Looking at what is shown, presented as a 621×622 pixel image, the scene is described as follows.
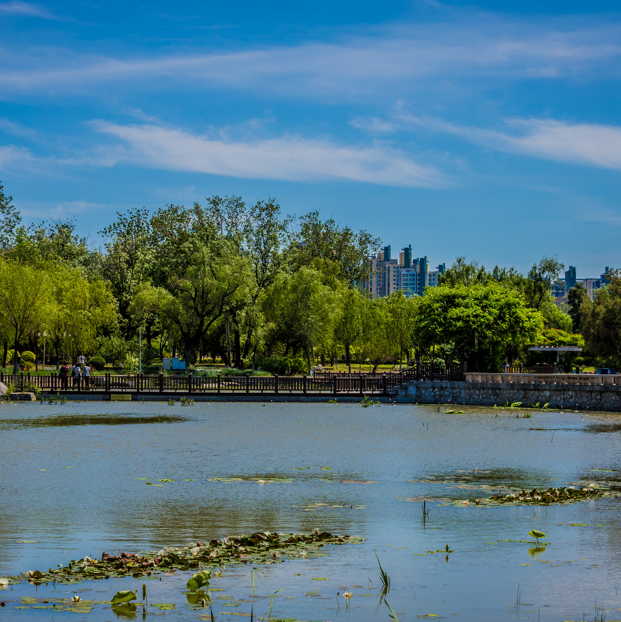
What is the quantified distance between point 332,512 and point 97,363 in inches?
2059

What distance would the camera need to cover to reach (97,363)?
61906 mm

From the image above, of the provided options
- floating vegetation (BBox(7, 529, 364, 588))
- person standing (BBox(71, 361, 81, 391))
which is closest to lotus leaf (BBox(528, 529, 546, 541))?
floating vegetation (BBox(7, 529, 364, 588))

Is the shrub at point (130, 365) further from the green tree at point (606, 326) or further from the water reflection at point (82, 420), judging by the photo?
the green tree at point (606, 326)

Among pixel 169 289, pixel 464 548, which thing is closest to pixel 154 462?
pixel 464 548

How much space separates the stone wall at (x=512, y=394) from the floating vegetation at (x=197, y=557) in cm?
3096

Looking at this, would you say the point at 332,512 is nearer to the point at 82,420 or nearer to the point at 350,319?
the point at 82,420

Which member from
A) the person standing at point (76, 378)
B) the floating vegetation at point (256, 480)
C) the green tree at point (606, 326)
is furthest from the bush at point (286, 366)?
the floating vegetation at point (256, 480)

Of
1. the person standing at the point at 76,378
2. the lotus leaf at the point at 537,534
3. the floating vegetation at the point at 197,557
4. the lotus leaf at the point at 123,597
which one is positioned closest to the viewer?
the lotus leaf at the point at 123,597

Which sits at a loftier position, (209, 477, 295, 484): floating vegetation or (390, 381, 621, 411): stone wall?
(390, 381, 621, 411): stone wall

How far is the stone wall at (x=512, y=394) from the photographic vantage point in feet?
125

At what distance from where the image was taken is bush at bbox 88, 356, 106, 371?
6155 cm

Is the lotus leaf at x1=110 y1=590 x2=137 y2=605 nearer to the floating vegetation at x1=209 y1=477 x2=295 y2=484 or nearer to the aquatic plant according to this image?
the aquatic plant

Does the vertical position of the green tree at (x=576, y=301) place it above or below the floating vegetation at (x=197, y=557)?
above

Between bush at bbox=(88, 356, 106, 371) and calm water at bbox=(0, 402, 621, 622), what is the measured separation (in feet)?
109
